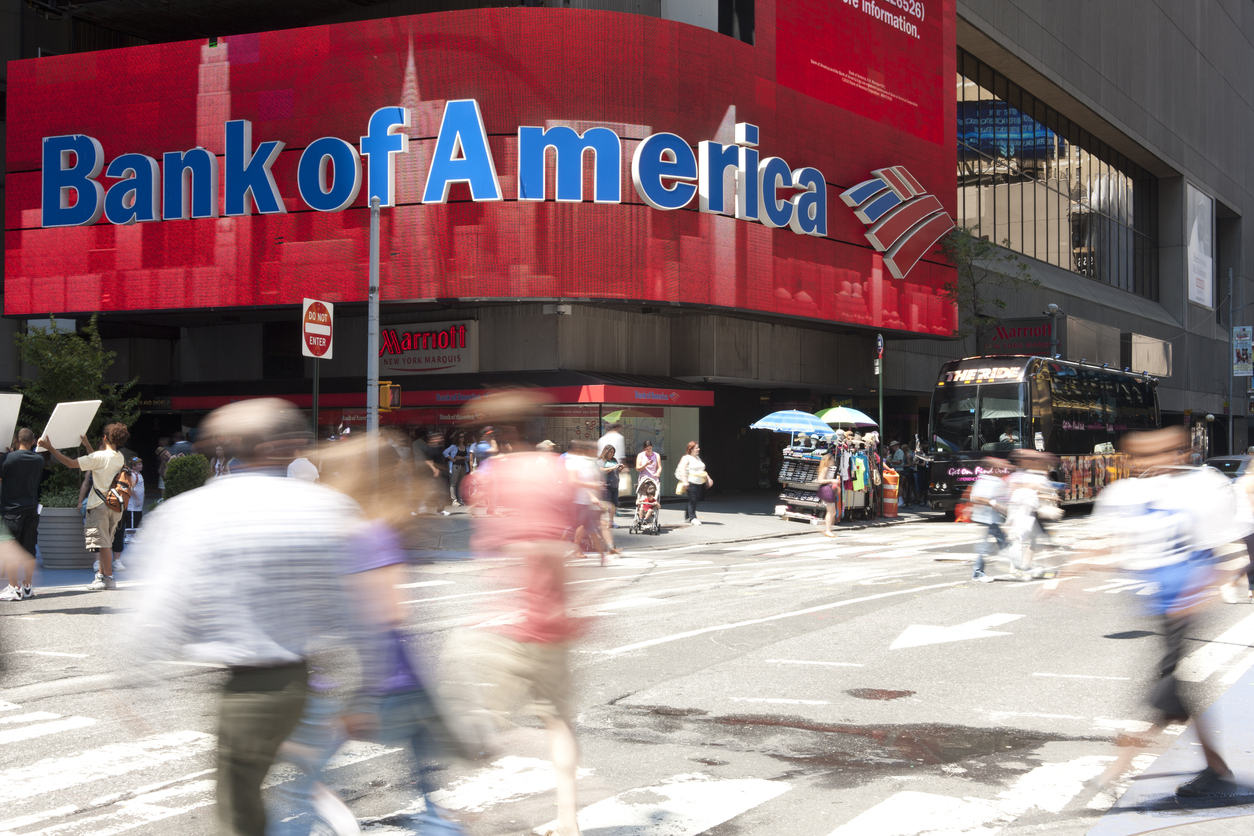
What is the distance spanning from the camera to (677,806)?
524 cm

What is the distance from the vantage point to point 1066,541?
20484mm

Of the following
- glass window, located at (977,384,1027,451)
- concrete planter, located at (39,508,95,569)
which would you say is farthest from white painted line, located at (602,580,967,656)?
glass window, located at (977,384,1027,451)

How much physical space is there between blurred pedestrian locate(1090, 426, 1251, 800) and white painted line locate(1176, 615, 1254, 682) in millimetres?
2580

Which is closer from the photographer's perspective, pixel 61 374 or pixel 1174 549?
pixel 1174 549

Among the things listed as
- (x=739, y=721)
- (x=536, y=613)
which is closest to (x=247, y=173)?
(x=739, y=721)

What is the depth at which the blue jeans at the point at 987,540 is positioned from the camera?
14430 millimetres

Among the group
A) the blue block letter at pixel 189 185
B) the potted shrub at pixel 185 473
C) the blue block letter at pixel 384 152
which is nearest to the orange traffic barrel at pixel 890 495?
the blue block letter at pixel 384 152

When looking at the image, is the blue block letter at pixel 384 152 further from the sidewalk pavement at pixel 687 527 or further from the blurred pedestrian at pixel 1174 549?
the blurred pedestrian at pixel 1174 549

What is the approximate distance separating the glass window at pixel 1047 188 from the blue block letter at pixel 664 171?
56.5 ft

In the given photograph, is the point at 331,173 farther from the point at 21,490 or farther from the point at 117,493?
the point at 21,490

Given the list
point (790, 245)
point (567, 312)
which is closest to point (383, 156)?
point (567, 312)

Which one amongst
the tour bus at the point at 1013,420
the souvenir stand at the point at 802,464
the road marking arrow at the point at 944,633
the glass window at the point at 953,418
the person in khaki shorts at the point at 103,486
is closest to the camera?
the road marking arrow at the point at 944,633

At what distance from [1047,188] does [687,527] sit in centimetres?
3607

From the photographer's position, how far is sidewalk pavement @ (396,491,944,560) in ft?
66.3
